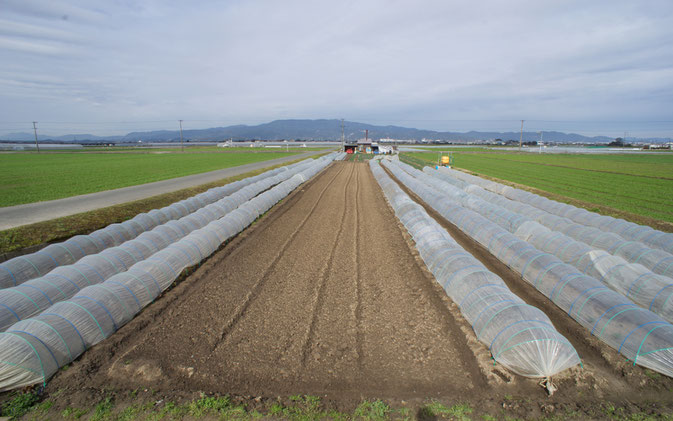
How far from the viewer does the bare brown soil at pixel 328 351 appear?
6578mm

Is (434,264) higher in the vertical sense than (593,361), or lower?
higher

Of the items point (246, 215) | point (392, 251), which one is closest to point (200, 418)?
point (392, 251)

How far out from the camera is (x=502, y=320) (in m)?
7.47

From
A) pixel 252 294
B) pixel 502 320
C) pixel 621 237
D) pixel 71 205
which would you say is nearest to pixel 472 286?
pixel 502 320

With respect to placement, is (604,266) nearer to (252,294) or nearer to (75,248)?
(252,294)

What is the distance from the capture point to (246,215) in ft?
58.1

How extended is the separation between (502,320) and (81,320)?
9.89 metres

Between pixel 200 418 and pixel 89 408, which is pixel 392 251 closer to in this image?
pixel 200 418

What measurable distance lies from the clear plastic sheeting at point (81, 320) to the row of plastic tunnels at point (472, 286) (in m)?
0.02

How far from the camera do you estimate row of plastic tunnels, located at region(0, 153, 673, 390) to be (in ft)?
22.5

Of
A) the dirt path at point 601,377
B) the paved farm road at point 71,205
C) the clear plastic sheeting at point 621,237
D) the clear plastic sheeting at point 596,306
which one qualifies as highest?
the paved farm road at point 71,205

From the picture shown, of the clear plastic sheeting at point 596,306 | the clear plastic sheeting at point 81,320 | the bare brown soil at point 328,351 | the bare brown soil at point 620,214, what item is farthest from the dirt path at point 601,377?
the bare brown soil at point 620,214

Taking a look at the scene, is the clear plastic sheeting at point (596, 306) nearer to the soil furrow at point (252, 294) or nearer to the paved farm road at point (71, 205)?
the soil furrow at point (252, 294)

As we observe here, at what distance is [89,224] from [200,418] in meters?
14.4
